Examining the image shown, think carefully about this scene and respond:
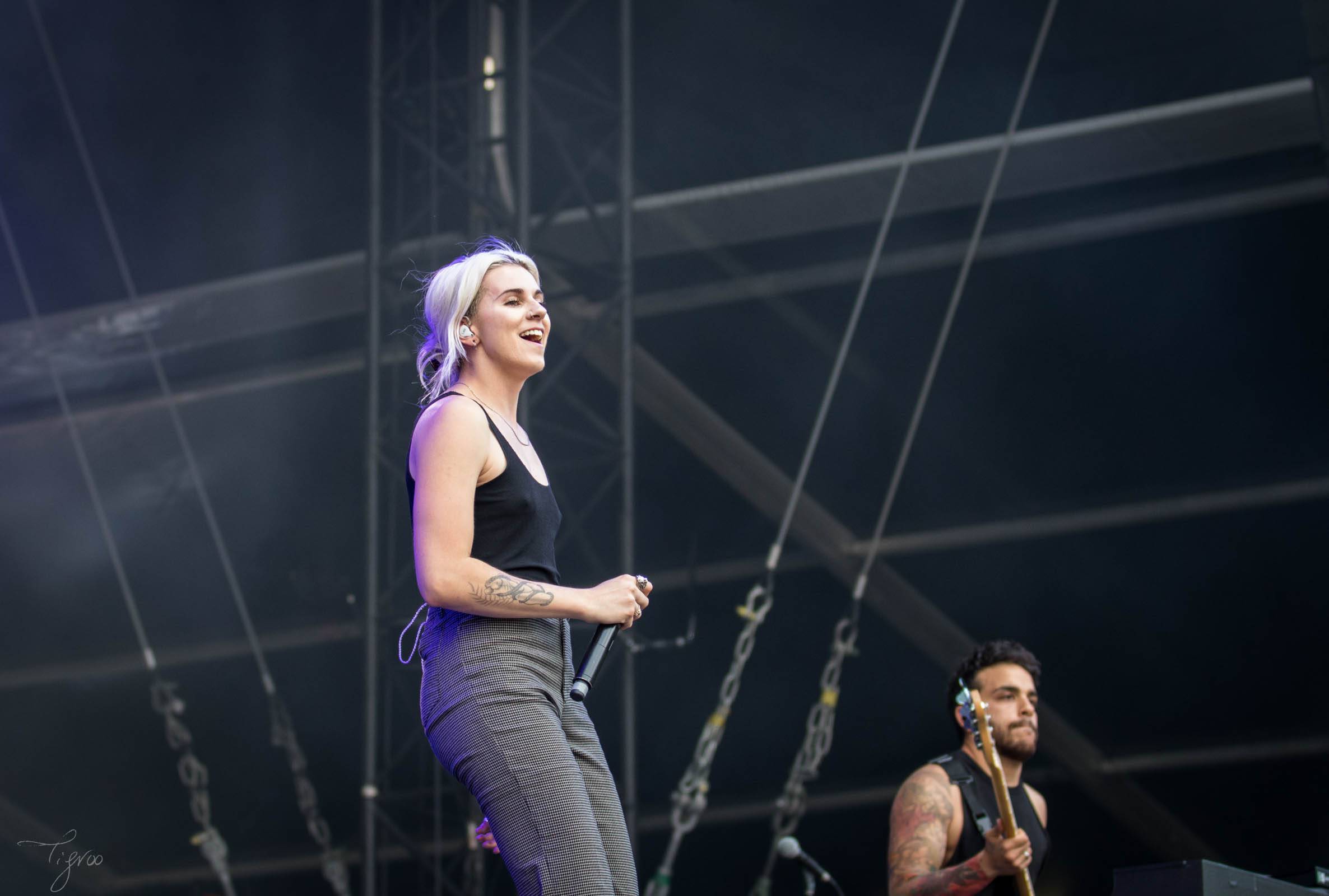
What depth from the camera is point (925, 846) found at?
2.99 meters

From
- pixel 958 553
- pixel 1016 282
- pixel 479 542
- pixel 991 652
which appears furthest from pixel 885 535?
pixel 479 542

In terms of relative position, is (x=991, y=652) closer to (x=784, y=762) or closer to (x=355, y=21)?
(x=355, y=21)

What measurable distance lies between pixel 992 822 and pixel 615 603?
1.70m

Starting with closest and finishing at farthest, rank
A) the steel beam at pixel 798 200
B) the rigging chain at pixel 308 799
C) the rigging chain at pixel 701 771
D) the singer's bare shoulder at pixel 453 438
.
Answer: the singer's bare shoulder at pixel 453 438
the rigging chain at pixel 701 771
the steel beam at pixel 798 200
the rigging chain at pixel 308 799

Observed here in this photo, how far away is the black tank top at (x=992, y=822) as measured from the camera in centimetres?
296

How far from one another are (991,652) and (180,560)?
6734 mm

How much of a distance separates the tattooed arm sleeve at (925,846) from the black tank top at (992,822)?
43mm

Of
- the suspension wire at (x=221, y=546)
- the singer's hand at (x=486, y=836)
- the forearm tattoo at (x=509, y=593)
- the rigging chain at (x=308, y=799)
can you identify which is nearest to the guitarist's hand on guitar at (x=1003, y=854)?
the singer's hand at (x=486, y=836)

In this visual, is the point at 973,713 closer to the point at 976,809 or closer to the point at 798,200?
the point at 976,809

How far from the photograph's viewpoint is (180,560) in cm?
885

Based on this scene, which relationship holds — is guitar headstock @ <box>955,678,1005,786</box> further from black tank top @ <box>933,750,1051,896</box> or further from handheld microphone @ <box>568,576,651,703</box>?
handheld microphone @ <box>568,576,651,703</box>

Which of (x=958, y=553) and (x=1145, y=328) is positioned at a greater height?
(x=1145, y=328)

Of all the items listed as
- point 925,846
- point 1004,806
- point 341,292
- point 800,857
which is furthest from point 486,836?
point 341,292

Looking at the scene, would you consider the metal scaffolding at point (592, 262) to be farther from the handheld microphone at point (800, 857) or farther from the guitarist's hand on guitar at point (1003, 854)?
the guitarist's hand on guitar at point (1003, 854)
